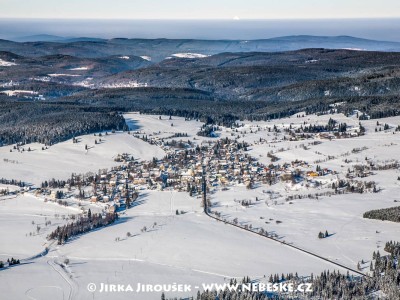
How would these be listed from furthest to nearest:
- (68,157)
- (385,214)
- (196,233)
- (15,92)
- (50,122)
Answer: (15,92) < (50,122) < (68,157) < (385,214) < (196,233)

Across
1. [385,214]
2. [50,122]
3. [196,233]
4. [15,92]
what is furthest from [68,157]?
[15,92]

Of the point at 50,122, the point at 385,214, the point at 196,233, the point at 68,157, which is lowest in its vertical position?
the point at 68,157

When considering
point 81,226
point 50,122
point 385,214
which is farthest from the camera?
point 50,122

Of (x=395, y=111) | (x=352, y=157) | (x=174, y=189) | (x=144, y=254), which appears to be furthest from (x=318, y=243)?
(x=395, y=111)

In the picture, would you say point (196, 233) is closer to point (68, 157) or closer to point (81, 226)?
point (81, 226)

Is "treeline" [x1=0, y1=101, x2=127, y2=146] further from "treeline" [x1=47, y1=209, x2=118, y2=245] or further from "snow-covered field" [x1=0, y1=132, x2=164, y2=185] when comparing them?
"treeline" [x1=47, y1=209, x2=118, y2=245]

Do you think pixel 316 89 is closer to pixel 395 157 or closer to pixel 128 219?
pixel 395 157

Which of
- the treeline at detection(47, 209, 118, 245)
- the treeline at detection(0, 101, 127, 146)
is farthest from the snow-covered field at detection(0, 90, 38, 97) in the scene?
the treeline at detection(47, 209, 118, 245)

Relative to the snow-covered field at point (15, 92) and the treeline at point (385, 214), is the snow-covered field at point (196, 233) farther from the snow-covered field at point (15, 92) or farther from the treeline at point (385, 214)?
the snow-covered field at point (15, 92)
